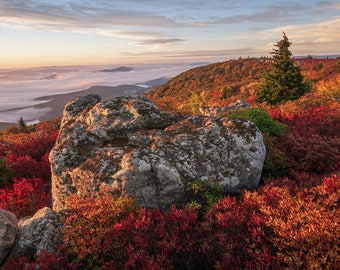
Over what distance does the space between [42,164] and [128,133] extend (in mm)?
5260

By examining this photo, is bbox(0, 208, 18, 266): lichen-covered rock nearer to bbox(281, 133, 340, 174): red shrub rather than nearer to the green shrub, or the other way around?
bbox(281, 133, 340, 174): red shrub

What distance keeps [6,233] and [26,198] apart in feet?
10.9

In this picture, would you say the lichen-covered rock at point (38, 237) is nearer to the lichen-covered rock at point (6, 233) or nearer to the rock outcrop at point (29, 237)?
the rock outcrop at point (29, 237)

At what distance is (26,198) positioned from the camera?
7.66 m

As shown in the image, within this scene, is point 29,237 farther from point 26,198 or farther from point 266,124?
point 266,124

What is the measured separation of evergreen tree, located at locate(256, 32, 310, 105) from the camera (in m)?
21.4

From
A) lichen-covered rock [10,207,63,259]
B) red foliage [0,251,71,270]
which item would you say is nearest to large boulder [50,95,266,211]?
lichen-covered rock [10,207,63,259]

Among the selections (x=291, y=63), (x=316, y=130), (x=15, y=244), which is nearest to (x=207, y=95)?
(x=291, y=63)

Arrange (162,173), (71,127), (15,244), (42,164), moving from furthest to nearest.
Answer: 1. (42,164)
2. (71,127)
3. (162,173)
4. (15,244)

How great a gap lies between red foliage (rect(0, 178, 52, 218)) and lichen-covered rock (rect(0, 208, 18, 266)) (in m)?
2.46

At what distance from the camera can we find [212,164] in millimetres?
5898

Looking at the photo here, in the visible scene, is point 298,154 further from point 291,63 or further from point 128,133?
point 291,63

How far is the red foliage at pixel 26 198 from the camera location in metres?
7.28

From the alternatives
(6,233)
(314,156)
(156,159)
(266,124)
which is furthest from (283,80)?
(6,233)
